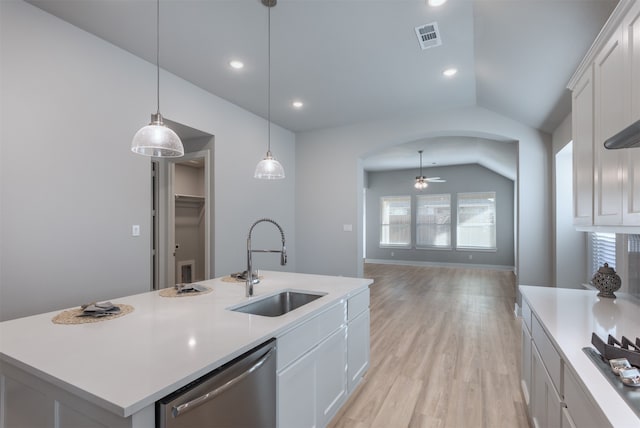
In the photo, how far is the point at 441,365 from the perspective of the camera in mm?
2953

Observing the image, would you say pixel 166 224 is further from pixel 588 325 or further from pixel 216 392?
pixel 588 325

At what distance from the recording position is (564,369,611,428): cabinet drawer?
945 millimetres

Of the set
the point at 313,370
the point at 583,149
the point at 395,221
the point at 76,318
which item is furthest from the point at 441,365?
the point at 395,221

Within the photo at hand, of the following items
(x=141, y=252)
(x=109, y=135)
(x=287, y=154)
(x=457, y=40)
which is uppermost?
(x=457, y=40)

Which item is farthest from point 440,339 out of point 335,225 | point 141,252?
point 141,252

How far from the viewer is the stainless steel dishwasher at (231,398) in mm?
973

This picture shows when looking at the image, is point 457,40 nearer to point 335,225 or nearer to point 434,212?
point 335,225

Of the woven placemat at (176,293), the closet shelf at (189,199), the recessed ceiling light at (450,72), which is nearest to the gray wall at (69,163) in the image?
the woven placemat at (176,293)

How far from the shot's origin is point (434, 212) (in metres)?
9.27

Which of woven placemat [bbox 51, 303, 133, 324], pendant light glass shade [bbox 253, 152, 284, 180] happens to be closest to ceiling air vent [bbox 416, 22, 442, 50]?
pendant light glass shade [bbox 253, 152, 284, 180]

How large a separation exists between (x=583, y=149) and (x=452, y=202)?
739 cm

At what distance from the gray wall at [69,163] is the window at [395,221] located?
24.3 feet

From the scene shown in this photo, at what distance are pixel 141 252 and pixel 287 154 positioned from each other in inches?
118

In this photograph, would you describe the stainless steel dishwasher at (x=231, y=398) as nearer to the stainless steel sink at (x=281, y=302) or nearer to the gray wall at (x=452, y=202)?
the stainless steel sink at (x=281, y=302)
